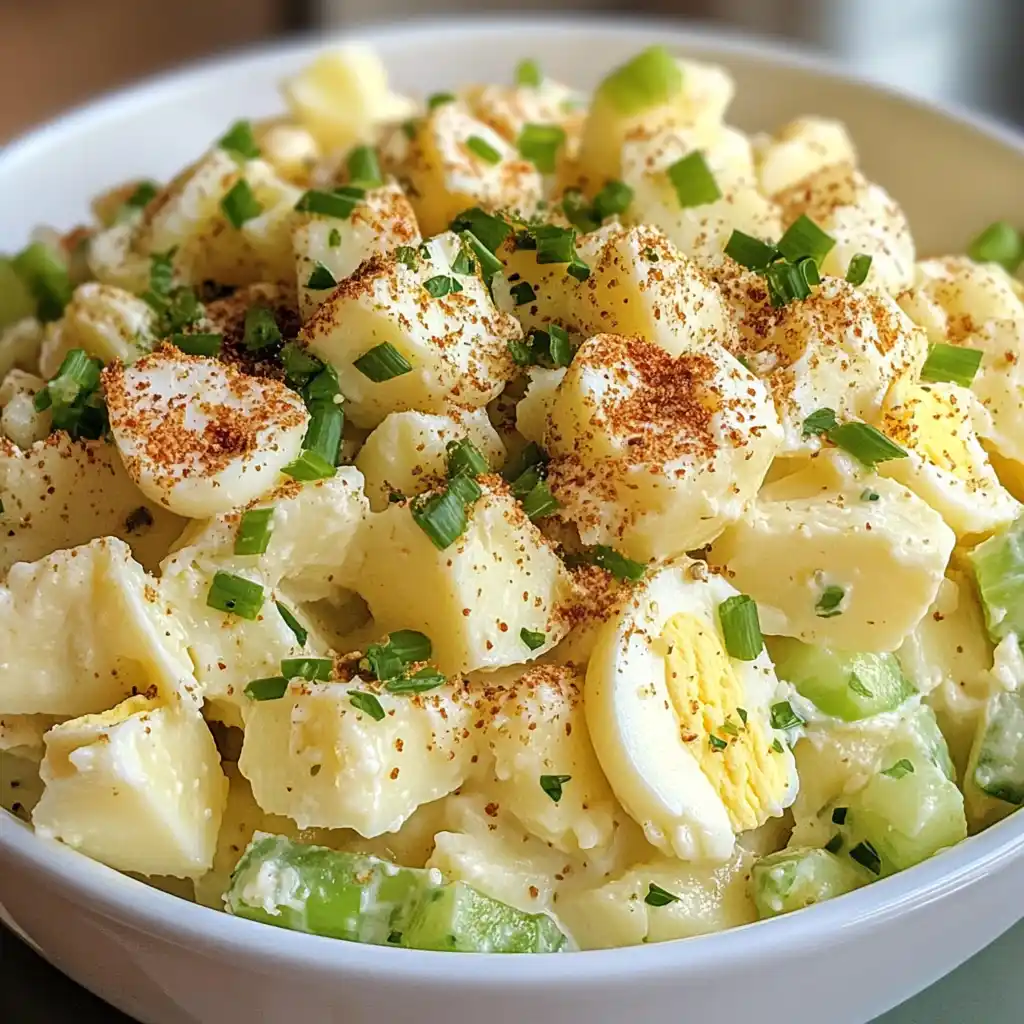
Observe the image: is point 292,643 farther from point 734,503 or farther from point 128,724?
point 734,503

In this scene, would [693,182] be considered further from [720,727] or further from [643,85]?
[720,727]

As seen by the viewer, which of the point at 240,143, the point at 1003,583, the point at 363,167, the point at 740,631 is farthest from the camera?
the point at 240,143

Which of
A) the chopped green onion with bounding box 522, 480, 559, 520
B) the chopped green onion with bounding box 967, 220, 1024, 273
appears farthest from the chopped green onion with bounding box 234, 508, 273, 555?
the chopped green onion with bounding box 967, 220, 1024, 273

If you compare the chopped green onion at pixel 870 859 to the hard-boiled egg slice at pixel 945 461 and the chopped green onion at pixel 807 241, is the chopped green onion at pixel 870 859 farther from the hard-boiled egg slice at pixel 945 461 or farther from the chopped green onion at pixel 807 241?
the chopped green onion at pixel 807 241

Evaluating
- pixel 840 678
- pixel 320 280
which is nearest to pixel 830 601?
pixel 840 678

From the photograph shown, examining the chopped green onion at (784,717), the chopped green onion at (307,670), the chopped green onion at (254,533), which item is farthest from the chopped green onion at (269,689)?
the chopped green onion at (784,717)

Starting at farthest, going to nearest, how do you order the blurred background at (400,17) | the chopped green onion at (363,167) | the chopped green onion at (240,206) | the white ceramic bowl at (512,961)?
the blurred background at (400,17)
the chopped green onion at (363,167)
the chopped green onion at (240,206)
the white ceramic bowl at (512,961)
